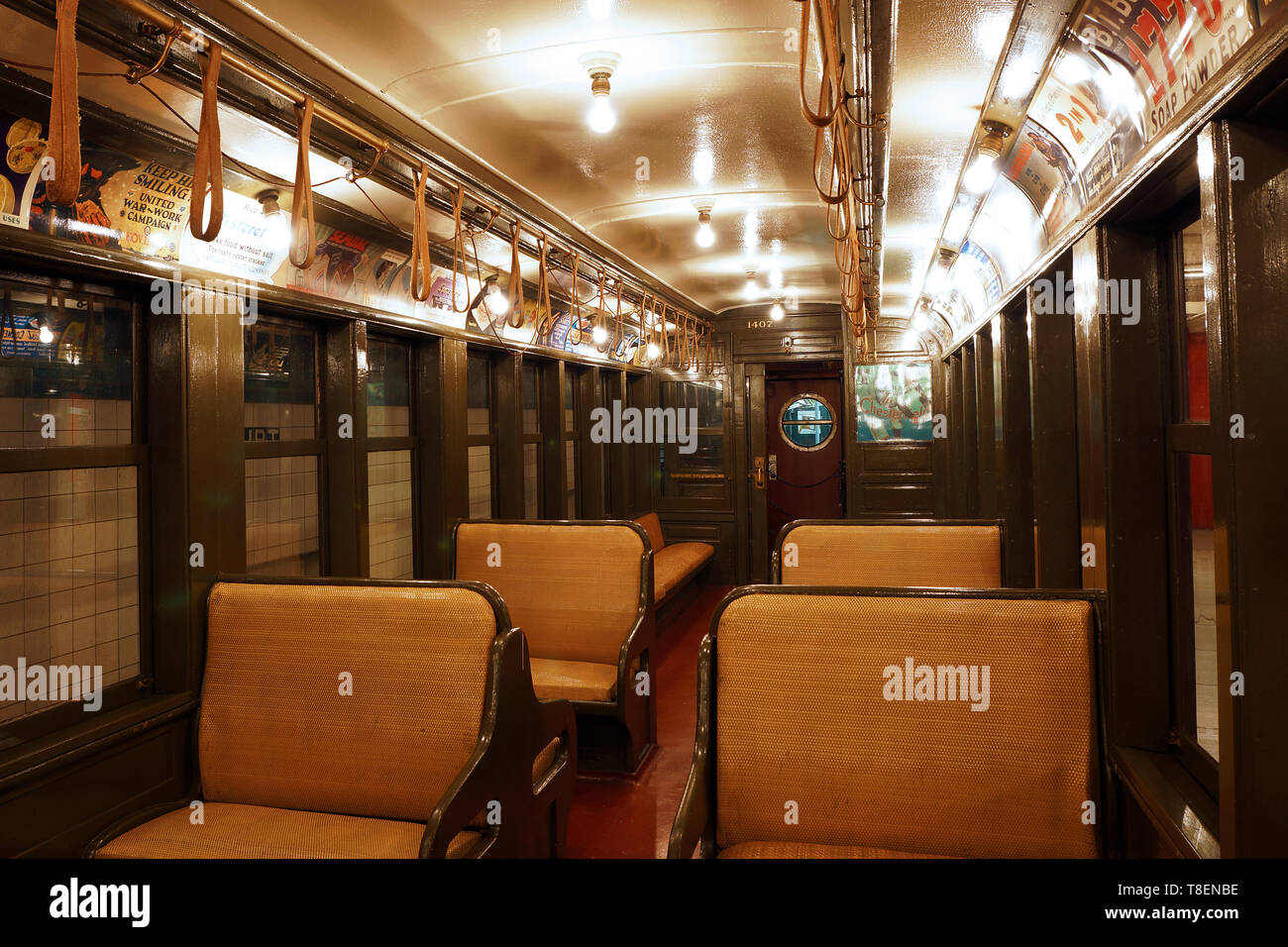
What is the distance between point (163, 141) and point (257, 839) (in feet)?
7.99

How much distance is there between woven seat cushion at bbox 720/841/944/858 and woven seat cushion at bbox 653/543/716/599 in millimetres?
4206

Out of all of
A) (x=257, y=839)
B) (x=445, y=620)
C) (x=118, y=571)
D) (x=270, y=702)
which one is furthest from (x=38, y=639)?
(x=445, y=620)

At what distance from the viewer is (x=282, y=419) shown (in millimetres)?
3955

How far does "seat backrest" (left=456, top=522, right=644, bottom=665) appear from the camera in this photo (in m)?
4.38

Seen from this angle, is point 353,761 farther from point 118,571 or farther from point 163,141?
point 163,141

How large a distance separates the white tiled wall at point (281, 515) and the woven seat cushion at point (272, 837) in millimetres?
1396

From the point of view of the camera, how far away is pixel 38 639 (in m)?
2.70

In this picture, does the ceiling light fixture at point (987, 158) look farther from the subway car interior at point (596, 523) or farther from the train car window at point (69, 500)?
the train car window at point (69, 500)

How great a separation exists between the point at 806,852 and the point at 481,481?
→ 4.32 meters

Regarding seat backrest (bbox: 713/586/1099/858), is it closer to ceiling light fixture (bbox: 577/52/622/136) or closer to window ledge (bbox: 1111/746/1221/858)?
window ledge (bbox: 1111/746/1221/858)

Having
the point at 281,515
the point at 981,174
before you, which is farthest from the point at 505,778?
the point at 981,174

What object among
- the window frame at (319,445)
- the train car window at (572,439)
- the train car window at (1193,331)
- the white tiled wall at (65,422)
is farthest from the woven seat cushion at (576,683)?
the train car window at (572,439)

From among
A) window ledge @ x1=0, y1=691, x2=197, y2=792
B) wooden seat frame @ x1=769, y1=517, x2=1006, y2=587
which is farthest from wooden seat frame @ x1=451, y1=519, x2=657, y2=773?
window ledge @ x1=0, y1=691, x2=197, y2=792

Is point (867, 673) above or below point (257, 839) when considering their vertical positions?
above
